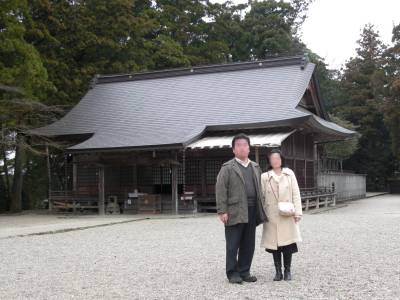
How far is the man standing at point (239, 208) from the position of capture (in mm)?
5773

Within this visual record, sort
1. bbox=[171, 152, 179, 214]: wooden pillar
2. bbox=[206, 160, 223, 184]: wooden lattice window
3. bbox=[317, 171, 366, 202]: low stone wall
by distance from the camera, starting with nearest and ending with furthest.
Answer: bbox=[171, 152, 179, 214]: wooden pillar
bbox=[206, 160, 223, 184]: wooden lattice window
bbox=[317, 171, 366, 202]: low stone wall

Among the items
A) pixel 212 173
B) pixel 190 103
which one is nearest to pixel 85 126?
pixel 190 103

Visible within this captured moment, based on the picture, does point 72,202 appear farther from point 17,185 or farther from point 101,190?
point 17,185

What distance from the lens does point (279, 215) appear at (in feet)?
19.4

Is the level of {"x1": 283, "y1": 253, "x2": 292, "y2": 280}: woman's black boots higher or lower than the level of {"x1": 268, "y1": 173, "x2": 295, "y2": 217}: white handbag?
lower

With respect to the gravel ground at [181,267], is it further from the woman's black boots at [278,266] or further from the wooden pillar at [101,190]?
the wooden pillar at [101,190]

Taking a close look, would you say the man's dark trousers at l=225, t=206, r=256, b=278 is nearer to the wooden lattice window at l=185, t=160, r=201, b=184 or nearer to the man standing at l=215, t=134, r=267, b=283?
the man standing at l=215, t=134, r=267, b=283

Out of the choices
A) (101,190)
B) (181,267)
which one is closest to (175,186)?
(101,190)

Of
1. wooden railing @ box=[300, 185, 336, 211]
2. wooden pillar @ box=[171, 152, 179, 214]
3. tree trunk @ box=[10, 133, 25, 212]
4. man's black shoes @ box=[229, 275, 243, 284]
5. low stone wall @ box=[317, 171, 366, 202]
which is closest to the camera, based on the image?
man's black shoes @ box=[229, 275, 243, 284]

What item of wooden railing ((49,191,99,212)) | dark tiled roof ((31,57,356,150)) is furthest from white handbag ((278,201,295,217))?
wooden railing ((49,191,99,212))

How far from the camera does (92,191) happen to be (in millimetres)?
20828

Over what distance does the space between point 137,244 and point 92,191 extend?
11.7 m

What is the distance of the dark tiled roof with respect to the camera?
18609 mm

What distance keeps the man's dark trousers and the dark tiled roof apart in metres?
10.9
